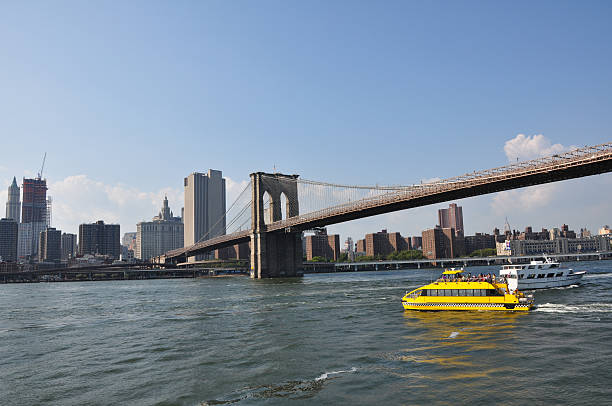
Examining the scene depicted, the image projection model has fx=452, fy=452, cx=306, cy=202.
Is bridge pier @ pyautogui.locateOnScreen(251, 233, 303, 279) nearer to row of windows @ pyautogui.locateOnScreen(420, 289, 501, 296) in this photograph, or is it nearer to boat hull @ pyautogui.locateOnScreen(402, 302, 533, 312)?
boat hull @ pyautogui.locateOnScreen(402, 302, 533, 312)

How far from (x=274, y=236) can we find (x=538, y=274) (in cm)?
5940

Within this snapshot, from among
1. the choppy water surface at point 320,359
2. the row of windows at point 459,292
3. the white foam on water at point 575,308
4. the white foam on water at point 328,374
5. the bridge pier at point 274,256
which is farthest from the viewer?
the bridge pier at point 274,256

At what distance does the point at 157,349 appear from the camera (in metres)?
21.8

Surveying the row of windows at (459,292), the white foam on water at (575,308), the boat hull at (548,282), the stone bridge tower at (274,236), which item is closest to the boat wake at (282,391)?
the row of windows at (459,292)

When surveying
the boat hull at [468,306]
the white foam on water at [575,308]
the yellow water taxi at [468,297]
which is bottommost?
the white foam on water at [575,308]

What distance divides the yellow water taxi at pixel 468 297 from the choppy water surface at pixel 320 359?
3.53 ft

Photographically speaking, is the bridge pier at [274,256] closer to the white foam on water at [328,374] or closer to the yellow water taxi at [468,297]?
the yellow water taxi at [468,297]

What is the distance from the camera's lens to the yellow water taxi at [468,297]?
29.9 meters

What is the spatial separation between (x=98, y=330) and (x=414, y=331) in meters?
19.5

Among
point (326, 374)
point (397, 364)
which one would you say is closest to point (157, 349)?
point (326, 374)

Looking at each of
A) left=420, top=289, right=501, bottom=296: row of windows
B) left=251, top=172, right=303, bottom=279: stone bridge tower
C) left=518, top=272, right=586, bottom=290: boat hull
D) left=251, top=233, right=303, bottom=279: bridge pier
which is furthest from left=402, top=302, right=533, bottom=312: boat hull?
left=251, top=233, right=303, bottom=279: bridge pier

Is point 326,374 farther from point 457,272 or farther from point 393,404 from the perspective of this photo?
point 457,272

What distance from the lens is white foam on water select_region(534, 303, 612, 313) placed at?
98.0 feet

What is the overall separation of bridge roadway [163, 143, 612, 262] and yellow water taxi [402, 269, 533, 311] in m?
23.9
